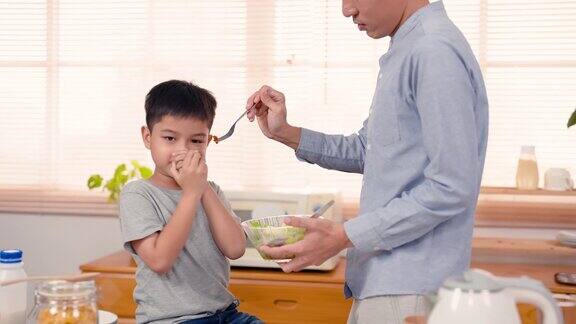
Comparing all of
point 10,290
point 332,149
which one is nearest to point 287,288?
point 332,149

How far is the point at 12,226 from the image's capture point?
3490mm

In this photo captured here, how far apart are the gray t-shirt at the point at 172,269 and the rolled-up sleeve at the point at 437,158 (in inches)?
17.7

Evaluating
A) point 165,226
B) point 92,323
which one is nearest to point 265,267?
point 165,226

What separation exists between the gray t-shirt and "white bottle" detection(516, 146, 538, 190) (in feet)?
4.84

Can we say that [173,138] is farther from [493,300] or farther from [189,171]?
[493,300]

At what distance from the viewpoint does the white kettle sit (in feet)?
3.22

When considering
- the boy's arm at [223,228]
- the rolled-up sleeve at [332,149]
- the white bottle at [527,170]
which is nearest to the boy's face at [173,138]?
the boy's arm at [223,228]

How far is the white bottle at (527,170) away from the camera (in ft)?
9.59

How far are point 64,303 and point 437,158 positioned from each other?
0.69 m

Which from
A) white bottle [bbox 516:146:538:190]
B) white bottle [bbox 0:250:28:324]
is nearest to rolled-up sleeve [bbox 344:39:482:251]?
white bottle [bbox 0:250:28:324]

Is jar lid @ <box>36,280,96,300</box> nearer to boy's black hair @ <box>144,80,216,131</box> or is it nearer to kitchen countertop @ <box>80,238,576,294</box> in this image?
boy's black hair @ <box>144,80,216,131</box>

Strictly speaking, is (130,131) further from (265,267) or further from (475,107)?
(475,107)

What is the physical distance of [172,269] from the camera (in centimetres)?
179

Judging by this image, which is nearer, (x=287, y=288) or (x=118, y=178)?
(x=287, y=288)
